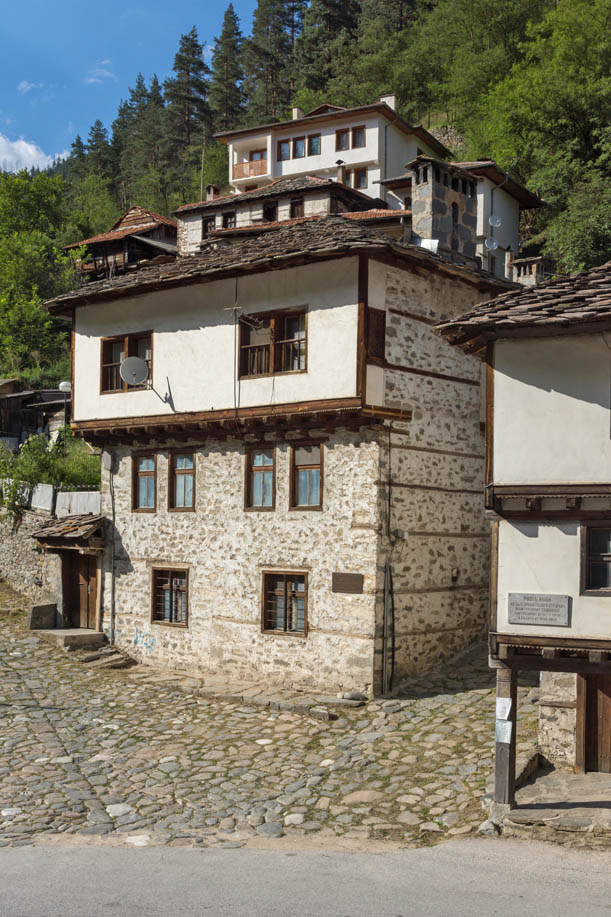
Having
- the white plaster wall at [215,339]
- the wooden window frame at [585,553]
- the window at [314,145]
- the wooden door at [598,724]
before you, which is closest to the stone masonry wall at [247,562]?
the white plaster wall at [215,339]

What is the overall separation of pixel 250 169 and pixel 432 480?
38508 mm

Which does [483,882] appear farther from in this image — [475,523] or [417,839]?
[475,523]

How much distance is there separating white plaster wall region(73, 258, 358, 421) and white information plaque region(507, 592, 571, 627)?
230 inches

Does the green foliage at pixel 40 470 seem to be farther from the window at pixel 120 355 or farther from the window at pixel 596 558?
the window at pixel 596 558

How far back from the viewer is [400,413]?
16.0 metres

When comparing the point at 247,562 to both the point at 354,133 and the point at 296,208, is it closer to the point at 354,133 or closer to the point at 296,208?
the point at 296,208

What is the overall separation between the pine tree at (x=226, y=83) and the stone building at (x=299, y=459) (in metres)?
57.0

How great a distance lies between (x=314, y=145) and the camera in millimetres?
47938

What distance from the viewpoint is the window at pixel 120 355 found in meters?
19.1

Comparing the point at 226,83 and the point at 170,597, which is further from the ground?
the point at 226,83

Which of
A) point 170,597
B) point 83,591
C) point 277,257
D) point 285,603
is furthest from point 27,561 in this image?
point 277,257

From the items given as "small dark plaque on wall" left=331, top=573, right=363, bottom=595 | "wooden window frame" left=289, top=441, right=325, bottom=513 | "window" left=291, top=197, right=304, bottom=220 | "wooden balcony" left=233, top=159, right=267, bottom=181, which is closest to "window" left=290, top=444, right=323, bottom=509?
"wooden window frame" left=289, top=441, right=325, bottom=513

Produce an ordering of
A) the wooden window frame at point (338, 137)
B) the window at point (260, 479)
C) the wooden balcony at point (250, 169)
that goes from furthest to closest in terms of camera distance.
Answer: the wooden balcony at point (250, 169)
the wooden window frame at point (338, 137)
the window at point (260, 479)

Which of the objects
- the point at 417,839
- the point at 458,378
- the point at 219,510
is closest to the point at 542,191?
the point at 458,378
